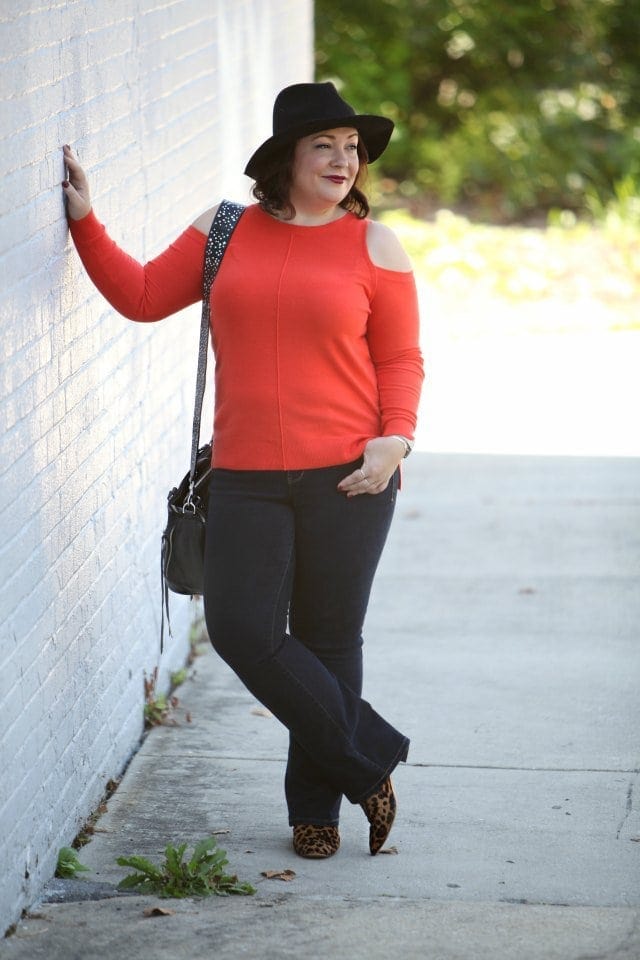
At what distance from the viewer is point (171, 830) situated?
13.4ft

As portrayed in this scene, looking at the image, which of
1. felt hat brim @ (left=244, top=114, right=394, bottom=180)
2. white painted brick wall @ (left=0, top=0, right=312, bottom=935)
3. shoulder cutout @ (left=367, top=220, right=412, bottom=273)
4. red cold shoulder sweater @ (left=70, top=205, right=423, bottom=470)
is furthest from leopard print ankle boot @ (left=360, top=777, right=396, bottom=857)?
felt hat brim @ (left=244, top=114, right=394, bottom=180)

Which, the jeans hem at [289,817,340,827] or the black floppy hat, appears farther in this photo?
the jeans hem at [289,817,340,827]

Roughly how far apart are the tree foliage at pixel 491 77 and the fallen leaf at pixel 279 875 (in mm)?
14860

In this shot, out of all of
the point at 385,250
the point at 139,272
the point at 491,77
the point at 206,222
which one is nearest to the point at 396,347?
the point at 385,250

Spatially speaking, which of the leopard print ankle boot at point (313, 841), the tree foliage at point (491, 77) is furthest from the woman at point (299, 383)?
the tree foliage at point (491, 77)

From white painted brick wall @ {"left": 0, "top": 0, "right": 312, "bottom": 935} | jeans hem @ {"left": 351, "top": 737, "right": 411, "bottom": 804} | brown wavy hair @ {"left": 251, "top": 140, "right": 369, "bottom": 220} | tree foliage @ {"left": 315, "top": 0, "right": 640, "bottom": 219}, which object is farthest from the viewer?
tree foliage @ {"left": 315, "top": 0, "right": 640, "bottom": 219}

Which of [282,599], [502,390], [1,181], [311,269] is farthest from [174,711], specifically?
[502,390]

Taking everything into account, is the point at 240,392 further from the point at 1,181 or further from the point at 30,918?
the point at 30,918

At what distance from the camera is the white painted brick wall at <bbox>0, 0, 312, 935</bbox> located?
3273 mm

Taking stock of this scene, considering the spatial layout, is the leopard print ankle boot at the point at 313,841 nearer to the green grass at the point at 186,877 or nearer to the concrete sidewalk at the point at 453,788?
the concrete sidewalk at the point at 453,788

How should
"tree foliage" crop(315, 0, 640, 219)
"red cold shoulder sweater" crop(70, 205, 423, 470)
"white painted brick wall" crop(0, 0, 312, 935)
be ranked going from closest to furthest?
"white painted brick wall" crop(0, 0, 312, 935) → "red cold shoulder sweater" crop(70, 205, 423, 470) → "tree foliage" crop(315, 0, 640, 219)

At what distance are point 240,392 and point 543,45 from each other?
16.1 metres

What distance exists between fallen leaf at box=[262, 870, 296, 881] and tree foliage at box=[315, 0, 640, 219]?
14.9 meters

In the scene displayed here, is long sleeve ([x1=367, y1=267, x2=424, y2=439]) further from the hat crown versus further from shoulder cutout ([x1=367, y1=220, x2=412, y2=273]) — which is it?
the hat crown
